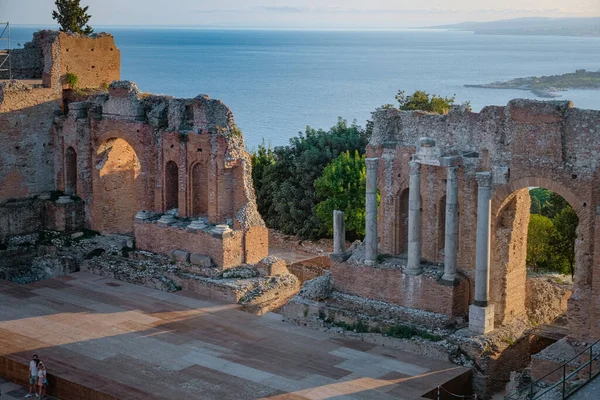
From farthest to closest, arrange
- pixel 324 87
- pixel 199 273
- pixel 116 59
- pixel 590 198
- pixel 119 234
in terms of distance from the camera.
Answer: pixel 324 87 < pixel 116 59 < pixel 119 234 < pixel 199 273 < pixel 590 198

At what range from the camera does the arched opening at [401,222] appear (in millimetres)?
25516

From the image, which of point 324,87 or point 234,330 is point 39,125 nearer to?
point 234,330

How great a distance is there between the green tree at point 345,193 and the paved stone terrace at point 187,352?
8.21 metres

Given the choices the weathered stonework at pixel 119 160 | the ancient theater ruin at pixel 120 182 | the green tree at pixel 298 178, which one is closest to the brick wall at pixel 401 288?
the ancient theater ruin at pixel 120 182

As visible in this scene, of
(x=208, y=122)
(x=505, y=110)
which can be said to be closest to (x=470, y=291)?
(x=505, y=110)

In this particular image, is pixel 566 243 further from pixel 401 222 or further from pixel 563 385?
pixel 563 385

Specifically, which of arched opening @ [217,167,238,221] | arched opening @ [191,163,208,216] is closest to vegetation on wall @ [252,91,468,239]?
arched opening @ [191,163,208,216]

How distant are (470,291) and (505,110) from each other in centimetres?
445

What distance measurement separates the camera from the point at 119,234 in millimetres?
32688

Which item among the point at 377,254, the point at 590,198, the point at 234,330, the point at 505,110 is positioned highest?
the point at 505,110

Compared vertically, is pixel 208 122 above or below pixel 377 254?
Answer: above

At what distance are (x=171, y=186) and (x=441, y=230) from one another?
9.75m

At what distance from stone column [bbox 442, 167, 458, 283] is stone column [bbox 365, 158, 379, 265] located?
2239mm

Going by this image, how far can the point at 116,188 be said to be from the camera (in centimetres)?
3303
